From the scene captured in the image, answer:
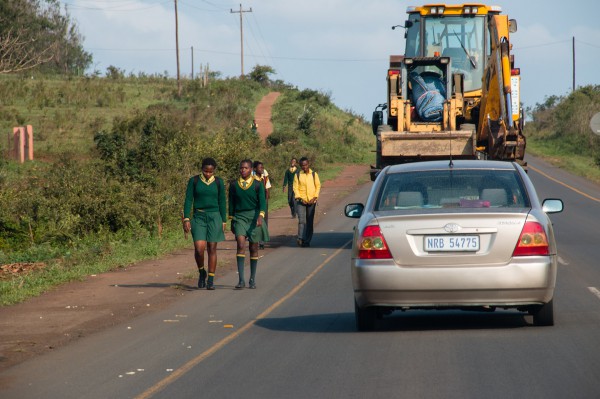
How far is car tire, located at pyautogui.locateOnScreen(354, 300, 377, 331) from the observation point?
32.7 ft

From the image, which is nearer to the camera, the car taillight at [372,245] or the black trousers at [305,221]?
the car taillight at [372,245]

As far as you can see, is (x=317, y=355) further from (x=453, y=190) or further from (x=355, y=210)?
(x=355, y=210)

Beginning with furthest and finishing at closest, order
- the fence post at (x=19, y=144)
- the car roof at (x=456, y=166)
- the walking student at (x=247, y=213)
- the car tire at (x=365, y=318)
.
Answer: the fence post at (x=19, y=144) → the walking student at (x=247, y=213) → the car roof at (x=456, y=166) → the car tire at (x=365, y=318)

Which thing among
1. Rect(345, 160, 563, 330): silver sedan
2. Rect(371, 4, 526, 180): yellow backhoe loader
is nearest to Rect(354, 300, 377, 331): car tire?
Rect(345, 160, 563, 330): silver sedan

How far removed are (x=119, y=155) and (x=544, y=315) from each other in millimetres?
27446

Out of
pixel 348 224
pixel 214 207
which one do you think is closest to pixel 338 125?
pixel 348 224

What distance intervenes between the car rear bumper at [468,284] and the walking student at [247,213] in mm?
5585

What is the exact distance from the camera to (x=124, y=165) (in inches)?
1388

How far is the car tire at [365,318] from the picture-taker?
392 inches

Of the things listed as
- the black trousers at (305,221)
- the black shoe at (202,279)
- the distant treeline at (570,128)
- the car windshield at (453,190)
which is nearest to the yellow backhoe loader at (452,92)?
the black trousers at (305,221)

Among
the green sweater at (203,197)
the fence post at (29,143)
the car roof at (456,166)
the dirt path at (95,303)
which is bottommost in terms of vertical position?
the dirt path at (95,303)

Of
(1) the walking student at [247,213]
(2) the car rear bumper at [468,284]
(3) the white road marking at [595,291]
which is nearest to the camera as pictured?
(2) the car rear bumper at [468,284]

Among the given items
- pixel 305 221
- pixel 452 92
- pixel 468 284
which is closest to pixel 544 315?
pixel 468 284

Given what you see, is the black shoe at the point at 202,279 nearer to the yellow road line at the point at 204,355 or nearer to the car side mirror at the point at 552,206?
the yellow road line at the point at 204,355
